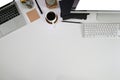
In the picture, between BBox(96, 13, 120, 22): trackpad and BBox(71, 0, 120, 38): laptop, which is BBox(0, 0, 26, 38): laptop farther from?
BBox(96, 13, 120, 22): trackpad

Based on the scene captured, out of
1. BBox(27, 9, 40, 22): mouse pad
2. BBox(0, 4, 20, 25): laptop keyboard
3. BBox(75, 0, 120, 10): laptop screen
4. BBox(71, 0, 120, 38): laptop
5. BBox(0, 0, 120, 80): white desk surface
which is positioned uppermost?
BBox(75, 0, 120, 10): laptop screen

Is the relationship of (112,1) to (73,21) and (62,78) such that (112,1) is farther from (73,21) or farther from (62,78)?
(62,78)

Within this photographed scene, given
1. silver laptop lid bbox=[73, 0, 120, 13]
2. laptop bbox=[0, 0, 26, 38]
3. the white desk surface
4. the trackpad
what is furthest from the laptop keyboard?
the trackpad

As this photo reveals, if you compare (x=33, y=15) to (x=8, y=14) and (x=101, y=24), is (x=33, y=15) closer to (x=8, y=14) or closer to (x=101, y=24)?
(x=8, y=14)

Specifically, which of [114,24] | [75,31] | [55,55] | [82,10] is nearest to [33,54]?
[55,55]

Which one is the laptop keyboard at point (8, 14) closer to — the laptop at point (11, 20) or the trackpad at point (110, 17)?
the laptop at point (11, 20)

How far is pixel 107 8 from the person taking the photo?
148cm

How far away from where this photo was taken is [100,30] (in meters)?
1.63

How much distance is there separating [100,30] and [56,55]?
321mm

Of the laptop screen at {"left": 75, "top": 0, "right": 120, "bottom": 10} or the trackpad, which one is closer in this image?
the laptop screen at {"left": 75, "top": 0, "right": 120, "bottom": 10}

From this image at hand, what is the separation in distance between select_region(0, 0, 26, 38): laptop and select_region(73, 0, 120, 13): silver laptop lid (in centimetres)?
41

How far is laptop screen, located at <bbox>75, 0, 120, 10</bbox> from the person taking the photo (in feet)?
4.70

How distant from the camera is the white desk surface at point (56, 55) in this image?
1.60m

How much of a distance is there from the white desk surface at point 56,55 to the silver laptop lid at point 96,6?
0.19 m
